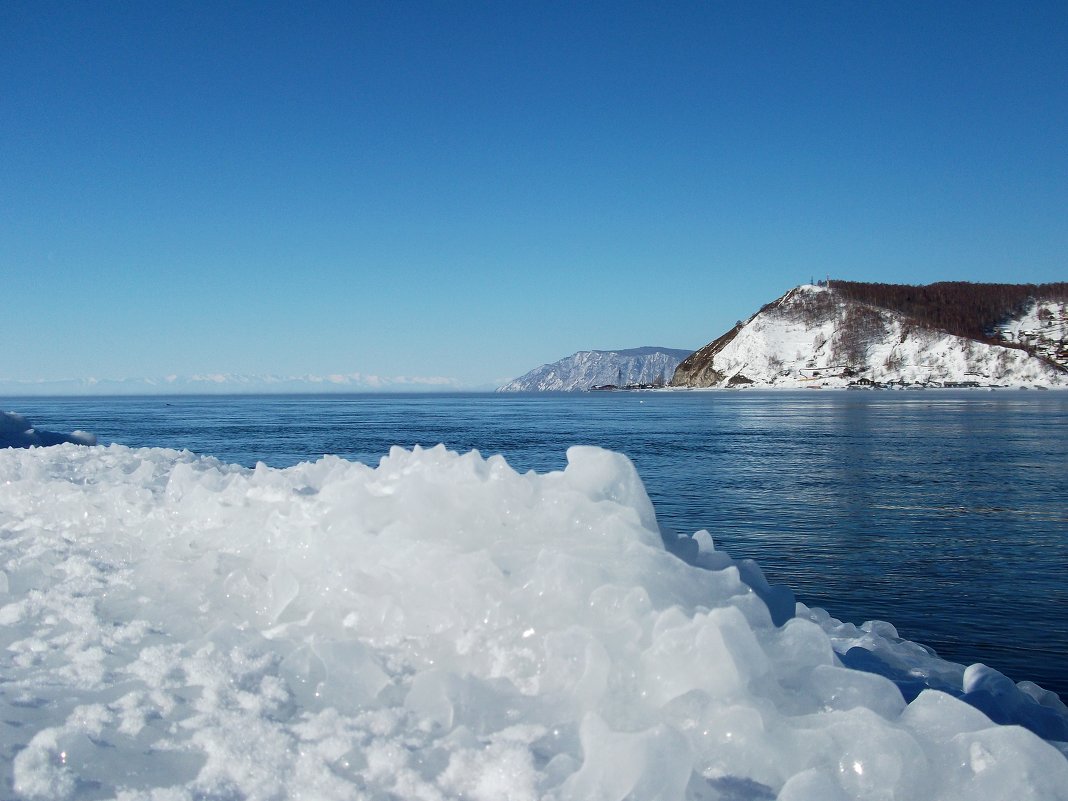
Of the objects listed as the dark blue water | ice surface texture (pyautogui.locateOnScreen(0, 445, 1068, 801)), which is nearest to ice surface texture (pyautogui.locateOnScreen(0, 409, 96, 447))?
the dark blue water

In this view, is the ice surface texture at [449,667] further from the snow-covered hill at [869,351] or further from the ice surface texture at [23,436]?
the snow-covered hill at [869,351]

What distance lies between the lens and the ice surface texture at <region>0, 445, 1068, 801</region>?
3.39m

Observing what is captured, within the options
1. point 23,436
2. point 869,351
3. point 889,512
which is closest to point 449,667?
point 889,512

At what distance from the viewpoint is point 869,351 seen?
169m

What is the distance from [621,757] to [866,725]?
1167 mm

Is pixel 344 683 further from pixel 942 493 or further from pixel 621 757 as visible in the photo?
pixel 942 493

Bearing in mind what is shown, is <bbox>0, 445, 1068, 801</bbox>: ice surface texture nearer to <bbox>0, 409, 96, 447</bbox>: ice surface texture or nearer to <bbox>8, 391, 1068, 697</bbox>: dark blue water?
<bbox>8, 391, 1068, 697</bbox>: dark blue water

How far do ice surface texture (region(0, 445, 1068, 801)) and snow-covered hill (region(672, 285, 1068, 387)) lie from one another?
538 feet

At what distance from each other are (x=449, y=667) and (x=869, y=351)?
593 feet

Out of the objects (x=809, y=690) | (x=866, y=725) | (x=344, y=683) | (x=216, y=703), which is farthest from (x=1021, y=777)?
(x=216, y=703)

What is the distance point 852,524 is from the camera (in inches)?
596

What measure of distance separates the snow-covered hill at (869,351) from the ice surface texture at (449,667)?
16410 cm

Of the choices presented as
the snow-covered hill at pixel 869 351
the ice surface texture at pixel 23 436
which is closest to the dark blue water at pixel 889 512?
the ice surface texture at pixel 23 436

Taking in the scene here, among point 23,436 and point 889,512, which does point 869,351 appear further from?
point 23,436
